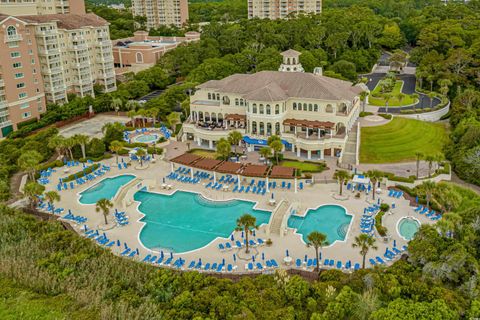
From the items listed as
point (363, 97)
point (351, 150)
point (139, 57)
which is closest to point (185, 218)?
point (351, 150)

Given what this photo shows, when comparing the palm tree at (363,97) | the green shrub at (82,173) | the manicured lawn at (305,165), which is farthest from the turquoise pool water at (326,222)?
the palm tree at (363,97)

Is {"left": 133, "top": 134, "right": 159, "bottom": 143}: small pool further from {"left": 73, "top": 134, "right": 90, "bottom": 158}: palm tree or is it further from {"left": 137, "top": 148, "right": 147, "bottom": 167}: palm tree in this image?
{"left": 73, "top": 134, "right": 90, "bottom": 158}: palm tree

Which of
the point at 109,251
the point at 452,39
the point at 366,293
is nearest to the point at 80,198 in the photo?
the point at 109,251

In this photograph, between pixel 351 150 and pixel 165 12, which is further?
pixel 165 12

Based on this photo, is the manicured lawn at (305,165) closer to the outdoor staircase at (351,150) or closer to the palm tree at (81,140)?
the outdoor staircase at (351,150)

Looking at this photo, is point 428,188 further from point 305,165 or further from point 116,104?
point 116,104

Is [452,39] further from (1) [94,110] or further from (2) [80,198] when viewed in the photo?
(2) [80,198]

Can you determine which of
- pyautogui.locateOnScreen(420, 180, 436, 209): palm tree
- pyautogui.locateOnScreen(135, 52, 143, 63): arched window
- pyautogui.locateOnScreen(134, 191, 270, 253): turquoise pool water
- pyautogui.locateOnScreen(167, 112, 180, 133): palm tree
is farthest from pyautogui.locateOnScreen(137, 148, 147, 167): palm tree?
pyautogui.locateOnScreen(135, 52, 143, 63): arched window
